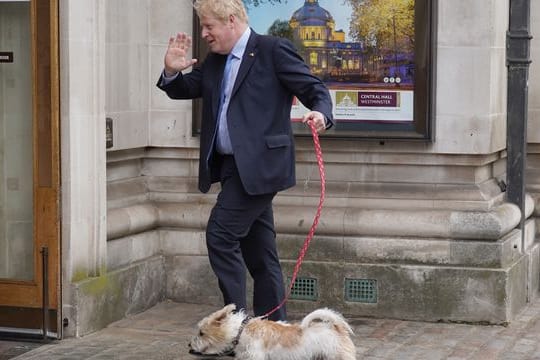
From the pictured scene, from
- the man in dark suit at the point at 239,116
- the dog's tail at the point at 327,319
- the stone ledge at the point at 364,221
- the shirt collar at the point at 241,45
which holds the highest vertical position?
the shirt collar at the point at 241,45

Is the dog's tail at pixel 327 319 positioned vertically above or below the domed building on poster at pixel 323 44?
below

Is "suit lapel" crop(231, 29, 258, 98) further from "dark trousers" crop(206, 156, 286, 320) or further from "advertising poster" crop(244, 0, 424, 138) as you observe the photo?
"advertising poster" crop(244, 0, 424, 138)

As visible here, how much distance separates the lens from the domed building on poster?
8.24 metres

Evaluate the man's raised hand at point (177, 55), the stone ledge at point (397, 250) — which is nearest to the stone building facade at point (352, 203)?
the stone ledge at point (397, 250)

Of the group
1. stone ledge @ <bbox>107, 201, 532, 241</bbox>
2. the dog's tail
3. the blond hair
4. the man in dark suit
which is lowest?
the dog's tail

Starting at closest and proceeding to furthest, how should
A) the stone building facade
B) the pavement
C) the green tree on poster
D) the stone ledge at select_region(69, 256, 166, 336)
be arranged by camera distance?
the pavement, the stone ledge at select_region(69, 256, 166, 336), the stone building facade, the green tree on poster

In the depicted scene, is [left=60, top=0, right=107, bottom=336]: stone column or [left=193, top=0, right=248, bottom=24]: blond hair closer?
[left=193, top=0, right=248, bottom=24]: blond hair

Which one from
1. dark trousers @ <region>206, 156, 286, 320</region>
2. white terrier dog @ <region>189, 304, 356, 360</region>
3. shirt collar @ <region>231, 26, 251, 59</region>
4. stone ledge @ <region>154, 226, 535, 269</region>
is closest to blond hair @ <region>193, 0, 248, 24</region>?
shirt collar @ <region>231, 26, 251, 59</region>

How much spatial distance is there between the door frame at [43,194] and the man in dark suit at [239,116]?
0.91 m

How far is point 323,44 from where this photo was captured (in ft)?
27.2

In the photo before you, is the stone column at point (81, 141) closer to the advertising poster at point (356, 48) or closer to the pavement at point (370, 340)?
the pavement at point (370, 340)

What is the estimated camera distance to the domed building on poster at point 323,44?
324 inches

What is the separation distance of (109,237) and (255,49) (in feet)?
6.21

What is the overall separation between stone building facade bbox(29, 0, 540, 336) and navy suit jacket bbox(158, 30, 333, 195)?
42.9 inches
